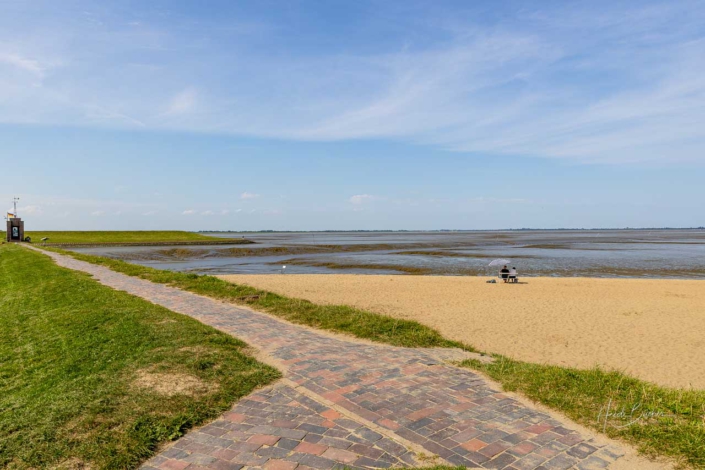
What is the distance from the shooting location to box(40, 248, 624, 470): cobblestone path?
13.7 feet

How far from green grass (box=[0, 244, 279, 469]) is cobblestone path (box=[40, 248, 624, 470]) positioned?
0.42m

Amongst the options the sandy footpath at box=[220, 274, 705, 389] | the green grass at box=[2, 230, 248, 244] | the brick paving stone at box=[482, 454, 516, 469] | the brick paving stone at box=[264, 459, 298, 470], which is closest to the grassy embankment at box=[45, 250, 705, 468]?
the brick paving stone at box=[482, 454, 516, 469]

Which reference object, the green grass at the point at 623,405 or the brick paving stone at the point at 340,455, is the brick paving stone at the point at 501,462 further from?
the green grass at the point at 623,405

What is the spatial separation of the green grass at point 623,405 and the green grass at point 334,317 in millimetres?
2138

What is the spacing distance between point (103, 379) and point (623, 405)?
691 centimetres

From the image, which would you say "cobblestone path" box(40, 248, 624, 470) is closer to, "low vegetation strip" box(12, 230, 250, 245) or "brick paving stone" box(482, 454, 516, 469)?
"brick paving stone" box(482, 454, 516, 469)

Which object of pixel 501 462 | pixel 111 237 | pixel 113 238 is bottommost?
pixel 501 462

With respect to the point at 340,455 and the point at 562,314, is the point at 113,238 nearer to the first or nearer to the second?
the point at 562,314

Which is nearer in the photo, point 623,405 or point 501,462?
point 501,462

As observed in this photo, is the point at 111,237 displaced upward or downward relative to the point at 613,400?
upward

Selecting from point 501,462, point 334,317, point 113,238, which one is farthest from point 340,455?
point 113,238

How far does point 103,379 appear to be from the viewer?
614 cm

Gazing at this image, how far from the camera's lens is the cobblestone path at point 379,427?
13.7 feet

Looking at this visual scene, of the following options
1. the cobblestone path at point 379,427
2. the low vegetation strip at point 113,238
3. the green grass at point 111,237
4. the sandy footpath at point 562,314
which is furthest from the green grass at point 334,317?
the green grass at point 111,237
